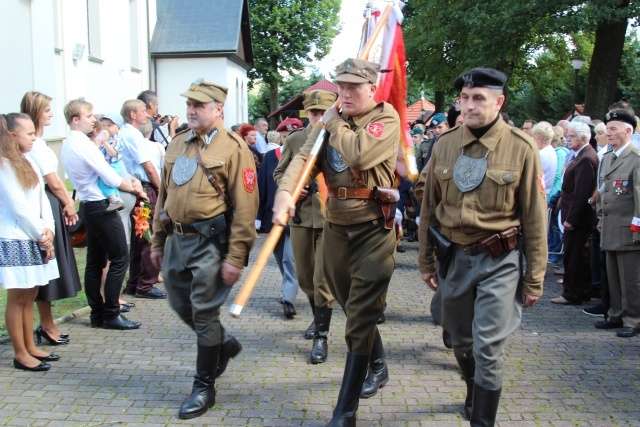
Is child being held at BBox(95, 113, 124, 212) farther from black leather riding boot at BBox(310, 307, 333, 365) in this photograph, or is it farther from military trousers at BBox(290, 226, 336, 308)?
black leather riding boot at BBox(310, 307, 333, 365)

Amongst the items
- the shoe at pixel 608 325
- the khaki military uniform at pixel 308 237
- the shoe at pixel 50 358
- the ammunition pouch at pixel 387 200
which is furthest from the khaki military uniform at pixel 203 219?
the shoe at pixel 608 325

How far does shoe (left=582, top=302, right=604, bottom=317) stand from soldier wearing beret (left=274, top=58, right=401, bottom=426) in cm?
408

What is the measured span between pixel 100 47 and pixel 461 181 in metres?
24.2

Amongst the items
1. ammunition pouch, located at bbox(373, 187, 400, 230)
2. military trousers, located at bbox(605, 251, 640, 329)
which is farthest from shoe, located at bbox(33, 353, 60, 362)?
military trousers, located at bbox(605, 251, 640, 329)

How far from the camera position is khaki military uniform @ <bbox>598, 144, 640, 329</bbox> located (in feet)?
21.1

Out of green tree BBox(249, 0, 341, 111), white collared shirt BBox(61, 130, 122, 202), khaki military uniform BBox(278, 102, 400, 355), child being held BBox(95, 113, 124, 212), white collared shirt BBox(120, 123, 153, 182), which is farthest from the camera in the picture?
green tree BBox(249, 0, 341, 111)

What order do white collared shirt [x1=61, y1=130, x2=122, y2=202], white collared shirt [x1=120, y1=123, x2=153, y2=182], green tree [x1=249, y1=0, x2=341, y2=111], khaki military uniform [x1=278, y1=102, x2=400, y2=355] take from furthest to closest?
green tree [x1=249, y1=0, x2=341, y2=111]
white collared shirt [x1=120, y1=123, x2=153, y2=182]
white collared shirt [x1=61, y1=130, x2=122, y2=202]
khaki military uniform [x1=278, y1=102, x2=400, y2=355]

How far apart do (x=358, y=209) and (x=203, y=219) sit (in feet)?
3.44

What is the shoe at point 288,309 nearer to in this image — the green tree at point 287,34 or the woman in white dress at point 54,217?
the woman in white dress at point 54,217

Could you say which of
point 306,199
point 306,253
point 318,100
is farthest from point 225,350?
point 318,100

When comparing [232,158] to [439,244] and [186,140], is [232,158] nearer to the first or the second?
[186,140]

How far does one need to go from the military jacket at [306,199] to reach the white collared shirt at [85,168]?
1.65 metres

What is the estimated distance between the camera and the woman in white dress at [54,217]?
5613 millimetres

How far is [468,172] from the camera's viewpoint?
3850mm
